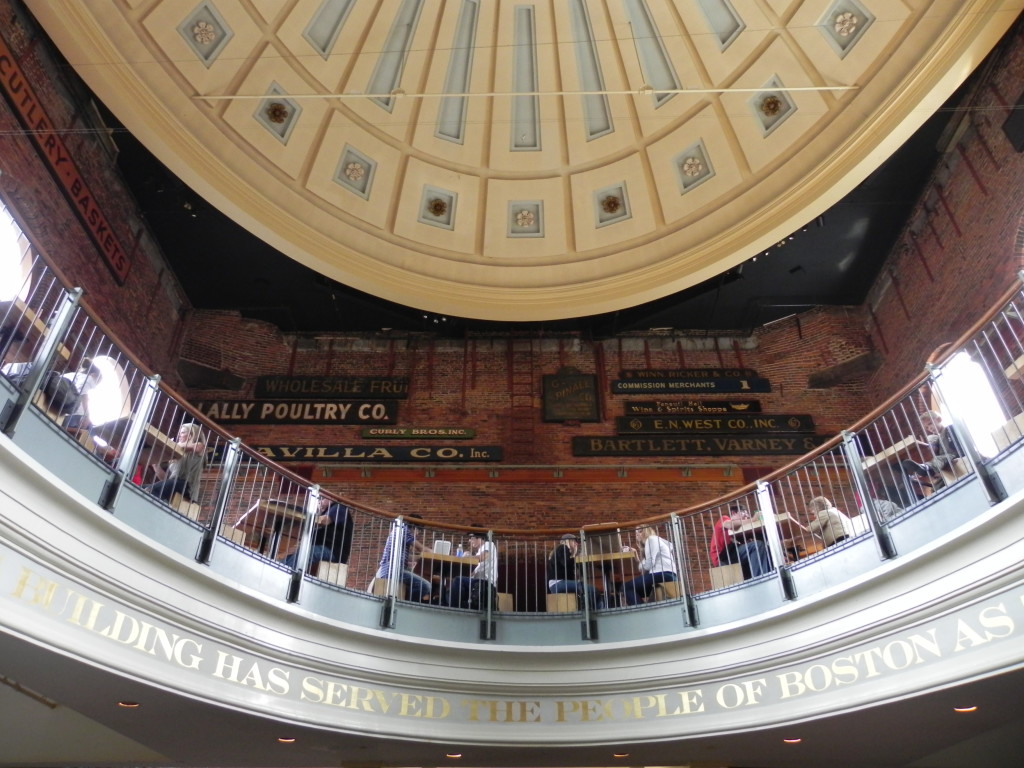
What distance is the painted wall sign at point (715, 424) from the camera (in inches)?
567

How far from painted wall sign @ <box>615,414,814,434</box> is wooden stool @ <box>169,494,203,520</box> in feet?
29.6

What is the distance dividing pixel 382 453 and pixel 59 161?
22.4 ft

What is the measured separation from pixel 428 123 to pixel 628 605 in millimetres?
9771

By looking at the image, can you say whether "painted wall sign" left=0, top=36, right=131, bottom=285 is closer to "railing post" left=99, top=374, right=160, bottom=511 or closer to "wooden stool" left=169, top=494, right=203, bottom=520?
"railing post" left=99, top=374, right=160, bottom=511

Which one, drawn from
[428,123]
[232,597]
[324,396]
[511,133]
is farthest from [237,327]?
[232,597]

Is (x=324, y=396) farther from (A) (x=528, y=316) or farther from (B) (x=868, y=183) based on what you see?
(B) (x=868, y=183)

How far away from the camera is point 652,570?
28.3 feet

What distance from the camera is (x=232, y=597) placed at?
6918 millimetres

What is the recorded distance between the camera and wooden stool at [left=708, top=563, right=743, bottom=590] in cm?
808

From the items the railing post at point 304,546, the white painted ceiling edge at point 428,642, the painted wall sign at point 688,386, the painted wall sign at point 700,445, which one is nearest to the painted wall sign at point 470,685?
the white painted ceiling edge at point 428,642

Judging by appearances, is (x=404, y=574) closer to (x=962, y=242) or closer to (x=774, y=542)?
(x=774, y=542)

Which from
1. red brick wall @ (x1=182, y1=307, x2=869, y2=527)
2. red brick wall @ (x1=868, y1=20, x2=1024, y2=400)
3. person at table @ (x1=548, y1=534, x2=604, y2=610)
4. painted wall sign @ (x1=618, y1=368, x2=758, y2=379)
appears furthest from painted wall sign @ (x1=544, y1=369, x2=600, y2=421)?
person at table @ (x1=548, y1=534, x2=604, y2=610)

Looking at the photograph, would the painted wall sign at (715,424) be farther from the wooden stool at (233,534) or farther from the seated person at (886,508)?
the wooden stool at (233,534)

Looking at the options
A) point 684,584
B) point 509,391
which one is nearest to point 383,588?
point 684,584
